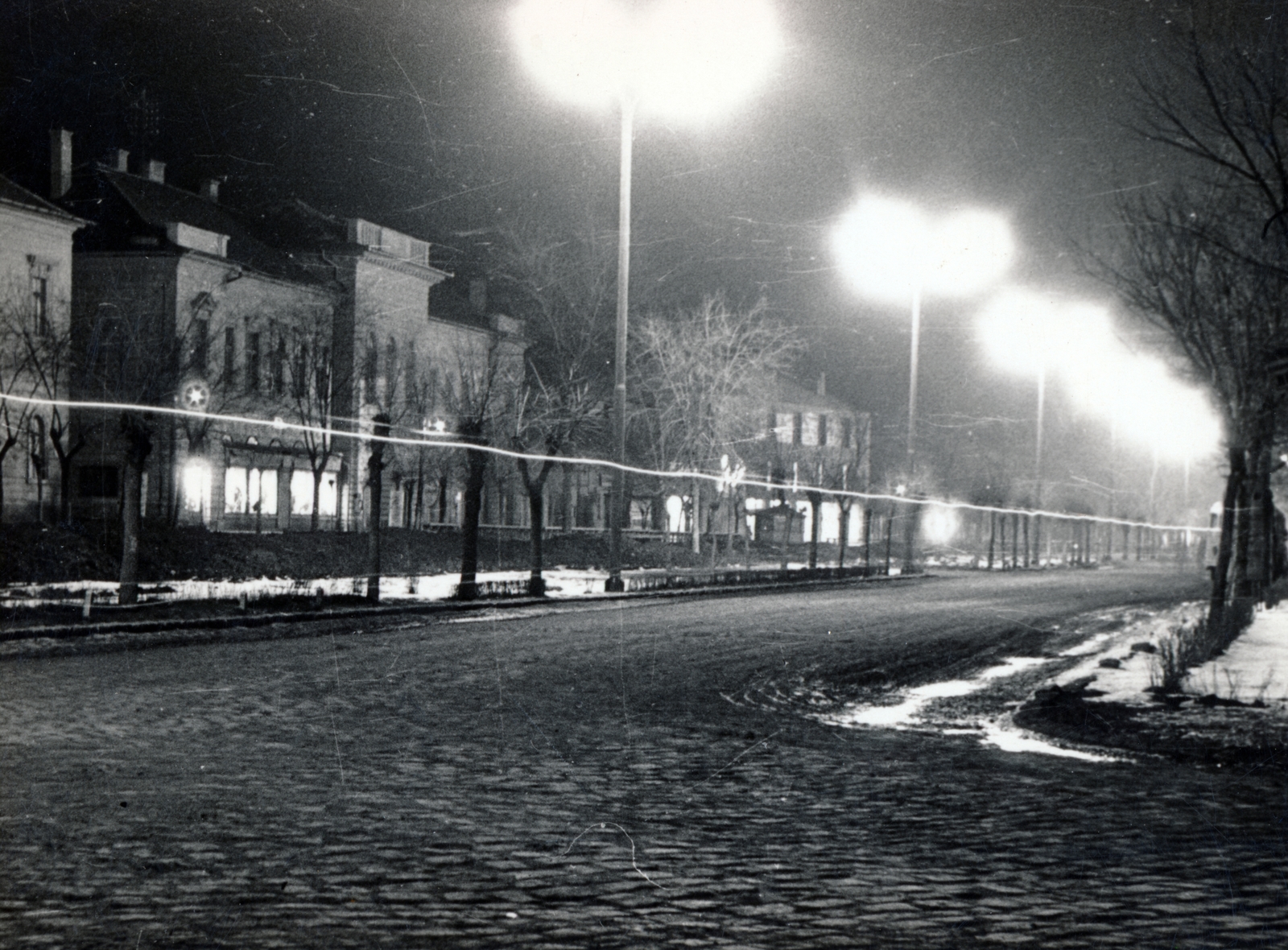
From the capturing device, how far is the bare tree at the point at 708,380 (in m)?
57.7

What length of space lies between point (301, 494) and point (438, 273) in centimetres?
1113

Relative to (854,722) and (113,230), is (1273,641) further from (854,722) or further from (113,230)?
(113,230)

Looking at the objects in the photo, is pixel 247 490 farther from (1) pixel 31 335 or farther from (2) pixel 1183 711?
(2) pixel 1183 711

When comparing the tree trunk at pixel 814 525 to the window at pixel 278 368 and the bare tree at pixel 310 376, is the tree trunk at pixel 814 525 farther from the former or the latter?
the window at pixel 278 368

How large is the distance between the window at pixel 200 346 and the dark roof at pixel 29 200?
14.9 feet

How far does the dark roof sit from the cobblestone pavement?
30065 millimetres

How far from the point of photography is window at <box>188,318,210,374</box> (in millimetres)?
43844

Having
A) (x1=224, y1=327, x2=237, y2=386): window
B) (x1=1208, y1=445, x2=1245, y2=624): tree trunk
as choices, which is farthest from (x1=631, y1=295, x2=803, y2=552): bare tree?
(x1=1208, y1=445, x2=1245, y2=624): tree trunk

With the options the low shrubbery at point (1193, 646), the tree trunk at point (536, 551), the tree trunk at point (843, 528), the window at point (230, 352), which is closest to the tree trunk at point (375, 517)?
the tree trunk at point (536, 551)

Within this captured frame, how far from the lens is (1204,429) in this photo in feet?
111

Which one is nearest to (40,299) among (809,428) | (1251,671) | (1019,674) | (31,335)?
(31,335)

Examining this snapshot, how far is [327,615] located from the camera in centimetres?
2492

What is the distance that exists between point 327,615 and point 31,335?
57.9 feet

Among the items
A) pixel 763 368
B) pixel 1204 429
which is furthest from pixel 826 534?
pixel 1204 429
